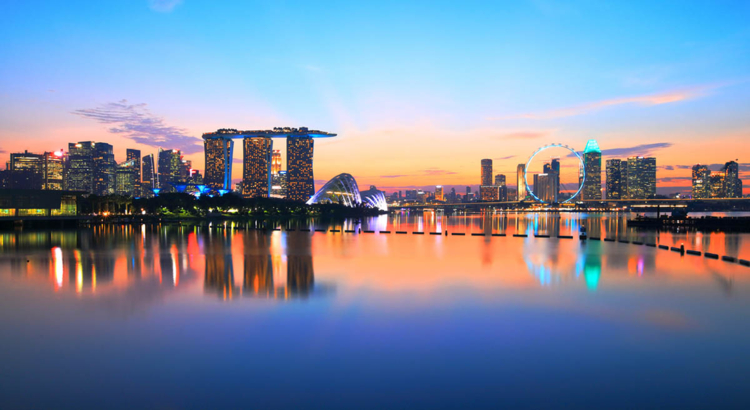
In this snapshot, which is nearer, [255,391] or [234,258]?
[255,391]

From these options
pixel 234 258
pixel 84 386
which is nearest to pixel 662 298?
pixel 84 386

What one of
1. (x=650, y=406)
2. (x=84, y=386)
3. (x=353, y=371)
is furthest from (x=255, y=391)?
(x=650, y=406)

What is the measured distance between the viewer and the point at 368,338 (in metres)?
15.1

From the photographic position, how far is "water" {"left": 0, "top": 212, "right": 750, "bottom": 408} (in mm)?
10867

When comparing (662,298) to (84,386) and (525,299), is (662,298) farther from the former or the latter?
(84,386)

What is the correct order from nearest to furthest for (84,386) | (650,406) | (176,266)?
(650,406)
(84,386)
(176,266)

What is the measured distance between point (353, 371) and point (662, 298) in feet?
51.3

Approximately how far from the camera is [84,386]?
11133 millimetres

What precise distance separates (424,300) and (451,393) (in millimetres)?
10000

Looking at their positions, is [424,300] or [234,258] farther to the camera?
[234,258]

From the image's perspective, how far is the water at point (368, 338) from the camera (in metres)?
10.9

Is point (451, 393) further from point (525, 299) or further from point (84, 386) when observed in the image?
point (525, 299)

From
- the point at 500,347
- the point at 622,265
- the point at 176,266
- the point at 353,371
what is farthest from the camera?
the point at 622,265

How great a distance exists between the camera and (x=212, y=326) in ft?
53.0
